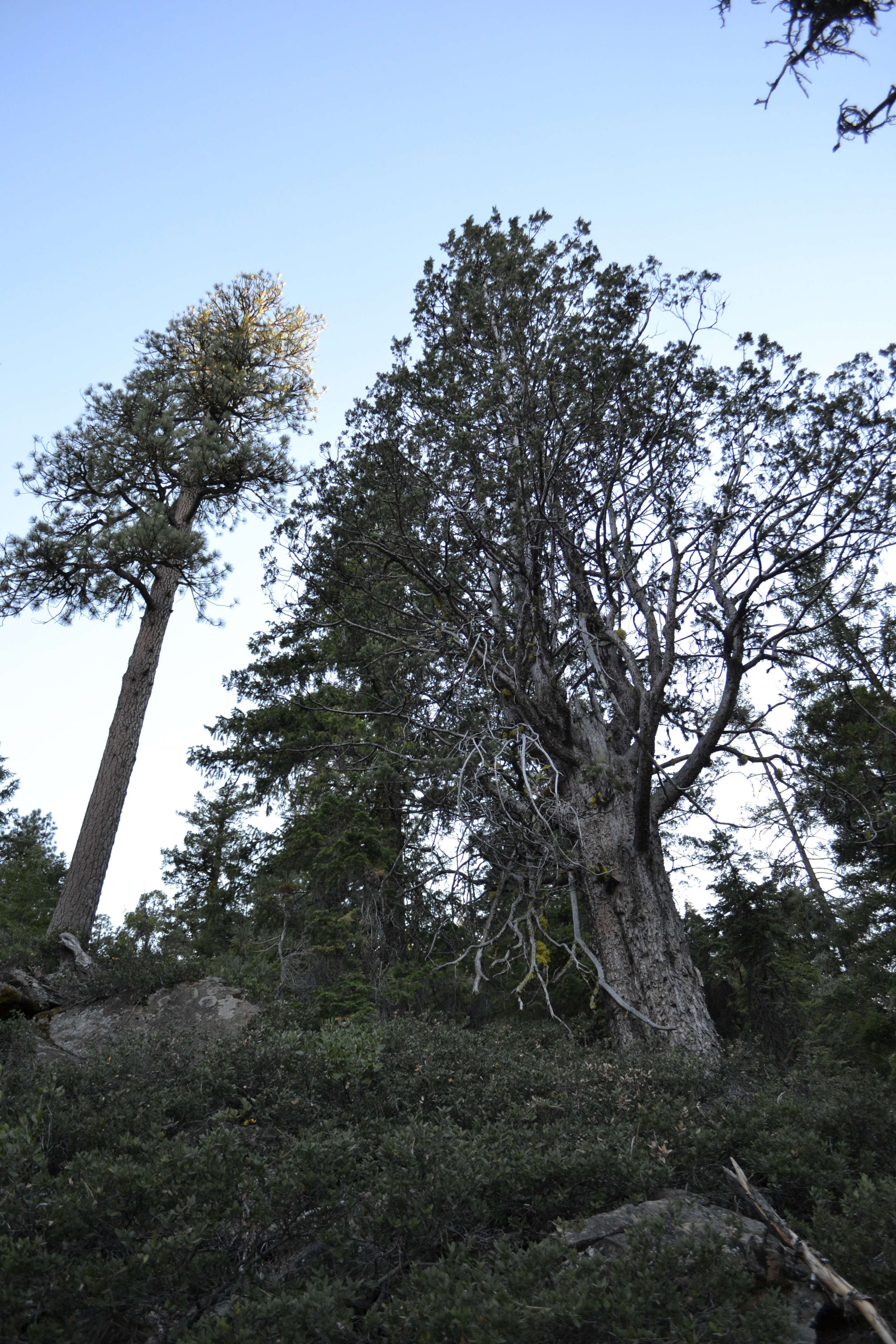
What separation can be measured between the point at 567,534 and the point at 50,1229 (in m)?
7.92

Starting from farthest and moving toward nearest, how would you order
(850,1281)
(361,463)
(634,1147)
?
(361,463)
(634,1147)
(850,1281)

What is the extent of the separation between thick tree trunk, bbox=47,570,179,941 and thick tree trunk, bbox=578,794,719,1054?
6.50 meters

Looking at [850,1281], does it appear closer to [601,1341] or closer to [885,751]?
[601,1341]

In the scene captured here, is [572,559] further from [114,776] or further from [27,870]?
[27,870]

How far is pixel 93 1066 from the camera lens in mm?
5621

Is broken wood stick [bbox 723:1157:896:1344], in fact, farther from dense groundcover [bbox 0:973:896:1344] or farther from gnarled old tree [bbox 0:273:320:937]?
gnarled old tree [bbox 0:273:320:937]

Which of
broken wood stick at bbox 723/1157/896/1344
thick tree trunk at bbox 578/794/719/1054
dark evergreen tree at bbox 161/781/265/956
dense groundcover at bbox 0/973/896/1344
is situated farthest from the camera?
dark evergreen tree at bbox 161/781/265/956

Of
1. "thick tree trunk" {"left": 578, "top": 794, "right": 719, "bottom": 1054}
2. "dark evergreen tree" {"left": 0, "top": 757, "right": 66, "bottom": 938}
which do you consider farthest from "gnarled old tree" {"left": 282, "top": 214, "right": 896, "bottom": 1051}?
"dark evergreen tree" {"left": 0, "top": 757, "right": 66, "bottom": 938}

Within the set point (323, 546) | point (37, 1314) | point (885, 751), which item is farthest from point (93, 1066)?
point (885, 751)

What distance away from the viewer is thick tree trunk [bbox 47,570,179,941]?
10.4 metres

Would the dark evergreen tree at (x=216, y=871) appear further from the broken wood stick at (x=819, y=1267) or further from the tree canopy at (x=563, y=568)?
the broken wood stick at (x=819, y=1267)

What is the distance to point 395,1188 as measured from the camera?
363cm

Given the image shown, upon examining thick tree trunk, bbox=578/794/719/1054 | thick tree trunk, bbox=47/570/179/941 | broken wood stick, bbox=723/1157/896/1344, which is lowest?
broken wood stick, bbox=723/1157/896/1344

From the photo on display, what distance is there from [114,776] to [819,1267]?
415 inches
